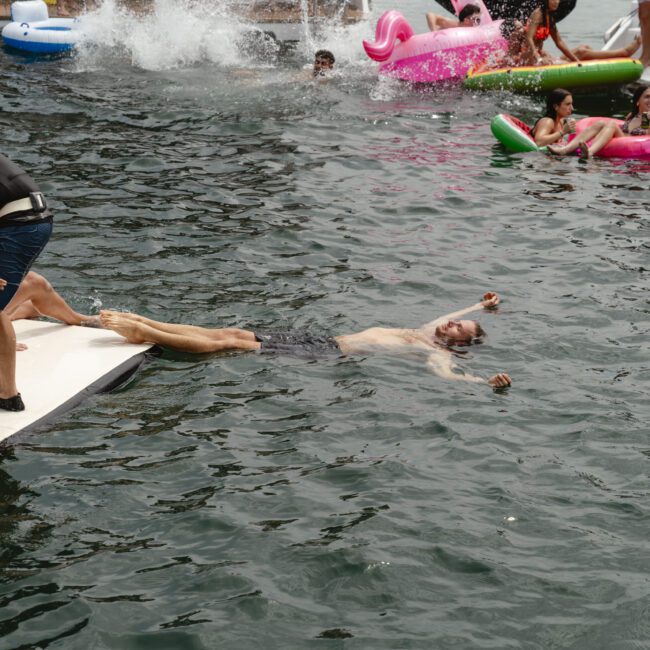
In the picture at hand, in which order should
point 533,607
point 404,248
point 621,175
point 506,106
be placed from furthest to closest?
point 506,106
point 621,175
point 404,248
point 533,607

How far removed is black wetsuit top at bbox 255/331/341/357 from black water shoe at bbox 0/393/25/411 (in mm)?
2127

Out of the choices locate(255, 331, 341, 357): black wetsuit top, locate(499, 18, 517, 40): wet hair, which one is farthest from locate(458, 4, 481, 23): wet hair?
locate(255, 331, 341, 357): black wetsuit top

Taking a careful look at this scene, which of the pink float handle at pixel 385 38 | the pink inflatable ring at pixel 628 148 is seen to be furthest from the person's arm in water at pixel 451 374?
the pink float handle at pixel 385 38

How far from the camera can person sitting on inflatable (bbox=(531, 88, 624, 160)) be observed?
14242mm

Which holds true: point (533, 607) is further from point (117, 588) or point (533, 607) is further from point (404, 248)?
point (404, 248)

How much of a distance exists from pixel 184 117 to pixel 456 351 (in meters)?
8.51

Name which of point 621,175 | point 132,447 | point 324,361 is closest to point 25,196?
point 132,447

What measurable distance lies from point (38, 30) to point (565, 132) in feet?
33.8

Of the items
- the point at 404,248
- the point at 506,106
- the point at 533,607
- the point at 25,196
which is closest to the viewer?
the point at 533,607

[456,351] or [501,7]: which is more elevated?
[501,7]

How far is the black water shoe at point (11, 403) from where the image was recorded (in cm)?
681

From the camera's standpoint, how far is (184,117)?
1561 cm

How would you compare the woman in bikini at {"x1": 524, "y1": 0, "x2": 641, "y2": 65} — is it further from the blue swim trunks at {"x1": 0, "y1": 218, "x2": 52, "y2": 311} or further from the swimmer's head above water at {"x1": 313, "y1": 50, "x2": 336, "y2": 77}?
the blue swim trunks at {"x1": 0, "y1": 218, "x2": 52, "y2": 311}

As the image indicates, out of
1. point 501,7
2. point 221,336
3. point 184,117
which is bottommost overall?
point 221,336
